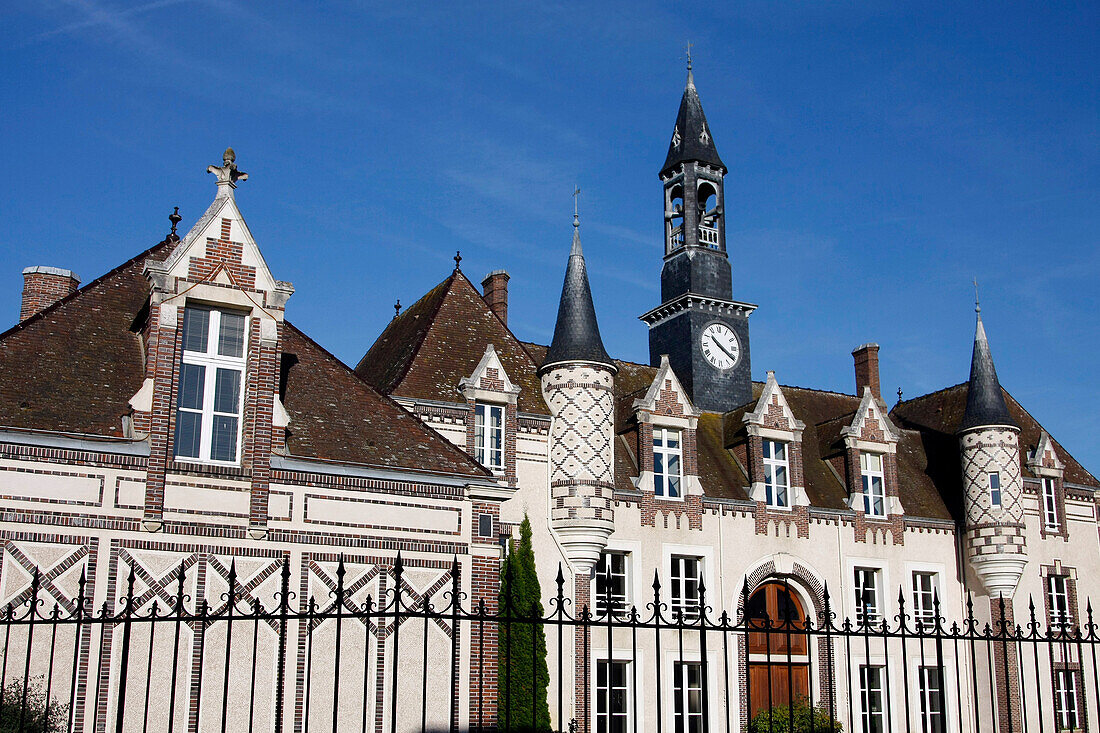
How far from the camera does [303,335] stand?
20422mm

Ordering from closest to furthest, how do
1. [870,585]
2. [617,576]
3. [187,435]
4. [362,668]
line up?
[362,668] → [187,435] → [617,576] → [870,585]

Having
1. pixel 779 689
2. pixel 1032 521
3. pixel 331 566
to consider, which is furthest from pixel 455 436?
pixel 1032 521

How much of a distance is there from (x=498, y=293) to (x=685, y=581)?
9503mm

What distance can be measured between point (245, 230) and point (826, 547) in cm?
1806

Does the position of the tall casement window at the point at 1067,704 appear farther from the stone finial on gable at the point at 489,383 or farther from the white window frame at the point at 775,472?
the stone finial on gable at the point at 489,383

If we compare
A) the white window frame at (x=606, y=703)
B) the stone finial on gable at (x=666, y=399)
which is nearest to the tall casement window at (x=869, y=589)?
the stone finial on gable at (x=666, y=399)

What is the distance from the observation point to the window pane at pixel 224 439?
17.1 m

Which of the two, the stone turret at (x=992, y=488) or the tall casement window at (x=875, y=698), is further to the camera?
the stone turret at (x=992, y=488)

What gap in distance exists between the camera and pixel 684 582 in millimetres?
27156

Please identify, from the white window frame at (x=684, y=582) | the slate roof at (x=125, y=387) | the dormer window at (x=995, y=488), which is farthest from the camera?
the dormer window at (x=995, y=488)

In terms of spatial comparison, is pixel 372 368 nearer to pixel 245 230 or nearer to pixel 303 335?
pixel 303 335

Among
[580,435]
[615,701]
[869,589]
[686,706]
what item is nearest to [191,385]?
[580,435]

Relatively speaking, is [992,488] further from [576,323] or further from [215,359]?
[215,359]

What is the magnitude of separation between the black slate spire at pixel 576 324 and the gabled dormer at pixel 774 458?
5.25 m
